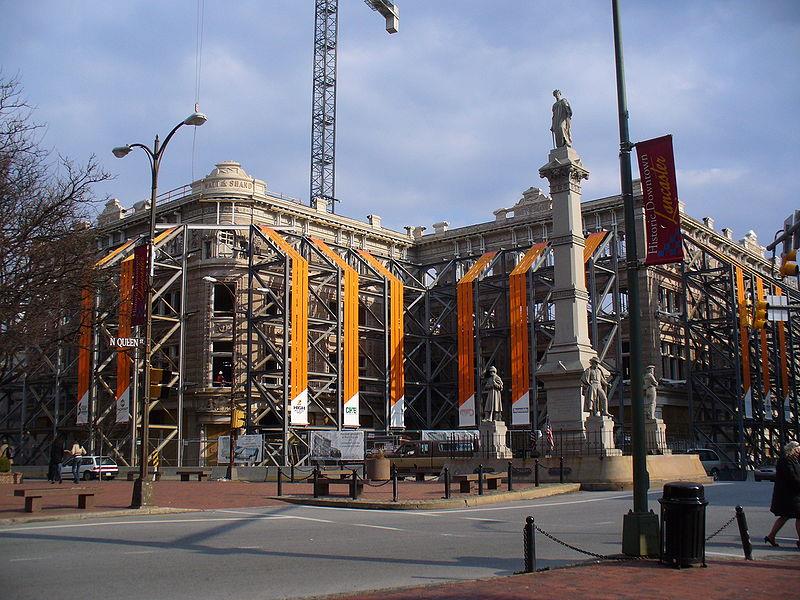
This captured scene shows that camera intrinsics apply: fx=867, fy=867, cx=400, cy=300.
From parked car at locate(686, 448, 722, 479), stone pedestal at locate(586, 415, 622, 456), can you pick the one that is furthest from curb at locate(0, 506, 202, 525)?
parked car at locate(686, 448, 722, 479)

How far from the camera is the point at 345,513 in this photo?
20469 mm

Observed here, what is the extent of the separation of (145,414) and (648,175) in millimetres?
13194

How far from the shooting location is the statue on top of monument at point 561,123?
3422 centimetres

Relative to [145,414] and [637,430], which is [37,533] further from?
[637,430]

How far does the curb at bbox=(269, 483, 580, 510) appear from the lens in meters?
21.6

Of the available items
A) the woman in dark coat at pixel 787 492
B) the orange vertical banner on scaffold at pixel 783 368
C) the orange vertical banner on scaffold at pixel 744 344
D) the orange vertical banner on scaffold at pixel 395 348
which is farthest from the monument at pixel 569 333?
the orange vertical banner on scaffold at pixel 783 368

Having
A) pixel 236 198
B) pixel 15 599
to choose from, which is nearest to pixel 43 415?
pixel 236 198

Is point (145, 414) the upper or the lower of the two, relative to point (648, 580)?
upper

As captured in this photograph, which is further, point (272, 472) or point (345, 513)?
point (272, 472)

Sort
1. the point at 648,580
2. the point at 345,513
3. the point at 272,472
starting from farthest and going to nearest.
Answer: the point at 272,472, the point at 345,513, the point at 648,580

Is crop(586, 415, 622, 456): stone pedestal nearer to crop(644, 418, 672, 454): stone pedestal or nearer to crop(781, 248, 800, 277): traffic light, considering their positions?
crop(644, 418, 672, 454): stone pedestal

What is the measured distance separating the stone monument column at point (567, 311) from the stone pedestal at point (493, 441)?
2.22 metres

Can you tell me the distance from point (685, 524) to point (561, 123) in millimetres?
25429

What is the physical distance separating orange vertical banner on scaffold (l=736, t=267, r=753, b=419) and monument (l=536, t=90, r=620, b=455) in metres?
26.6
